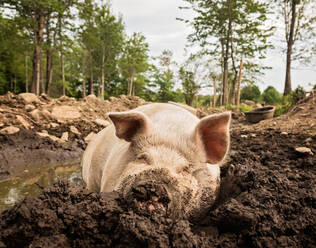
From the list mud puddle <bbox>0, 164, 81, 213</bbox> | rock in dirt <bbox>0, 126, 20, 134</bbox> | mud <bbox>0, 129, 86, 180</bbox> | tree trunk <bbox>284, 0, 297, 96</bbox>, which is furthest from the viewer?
tree trunk <bbox>284, 0, 297, 96</bbox>

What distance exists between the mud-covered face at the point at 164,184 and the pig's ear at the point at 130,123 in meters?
0.22

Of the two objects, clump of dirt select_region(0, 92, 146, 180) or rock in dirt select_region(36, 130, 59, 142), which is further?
rock in dirt select_region(36, 130, 59, 142)

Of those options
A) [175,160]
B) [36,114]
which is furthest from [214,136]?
[36,114]

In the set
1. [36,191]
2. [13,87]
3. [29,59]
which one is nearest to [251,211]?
[36,191]

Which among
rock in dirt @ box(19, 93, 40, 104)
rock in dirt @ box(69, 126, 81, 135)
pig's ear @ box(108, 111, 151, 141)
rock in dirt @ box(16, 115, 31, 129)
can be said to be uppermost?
rock in dirt @ box(19, 93, 40, 104)

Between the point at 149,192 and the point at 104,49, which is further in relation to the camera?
the point at 104,49

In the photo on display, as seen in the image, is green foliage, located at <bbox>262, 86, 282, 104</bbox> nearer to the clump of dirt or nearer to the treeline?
the treeline

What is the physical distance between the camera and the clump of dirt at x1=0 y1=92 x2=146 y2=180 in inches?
222

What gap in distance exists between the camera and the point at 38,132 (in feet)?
22.7

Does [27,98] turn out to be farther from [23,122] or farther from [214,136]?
[214,136]

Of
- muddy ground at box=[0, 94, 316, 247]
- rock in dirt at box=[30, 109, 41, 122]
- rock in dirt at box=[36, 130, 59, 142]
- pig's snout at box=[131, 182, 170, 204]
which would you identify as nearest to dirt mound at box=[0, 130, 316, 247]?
muddy ground at box=[0, 94, 316, 247]

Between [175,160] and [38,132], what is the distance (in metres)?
6.09

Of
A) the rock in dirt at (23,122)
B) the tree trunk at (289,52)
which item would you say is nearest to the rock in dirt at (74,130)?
the rock in dirt at (23,122)

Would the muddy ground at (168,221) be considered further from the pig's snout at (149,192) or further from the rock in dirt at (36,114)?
the rock in dirt at (36,114)
